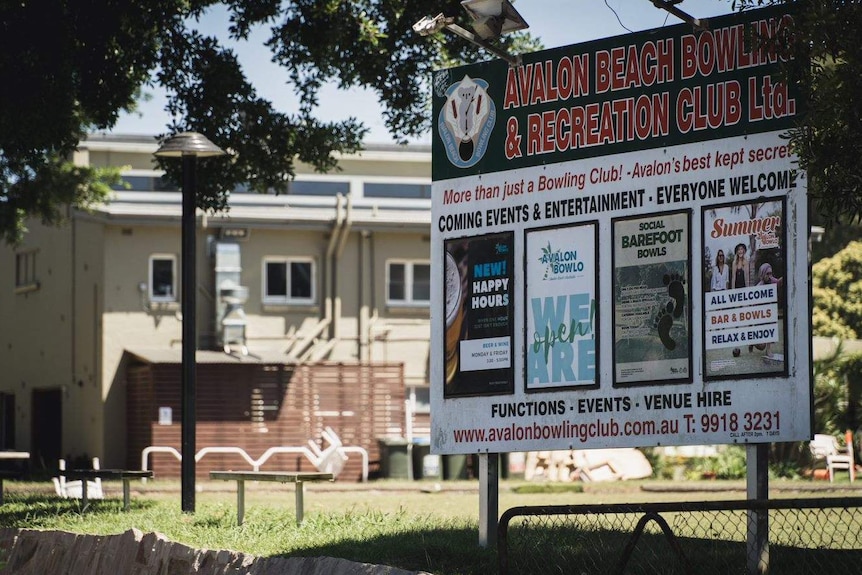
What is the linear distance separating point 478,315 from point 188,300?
17.1 feet

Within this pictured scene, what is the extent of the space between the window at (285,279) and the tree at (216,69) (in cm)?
1550

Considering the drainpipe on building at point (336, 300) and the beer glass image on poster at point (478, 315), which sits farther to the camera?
the drainpipe on building at point (336, 300)

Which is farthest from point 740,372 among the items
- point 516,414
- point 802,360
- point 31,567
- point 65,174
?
point 65,174

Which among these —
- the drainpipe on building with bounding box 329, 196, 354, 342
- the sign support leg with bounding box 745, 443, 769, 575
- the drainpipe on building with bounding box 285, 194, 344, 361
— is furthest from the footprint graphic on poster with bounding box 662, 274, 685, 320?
the drainpipe on building with bounding box 329, 196, 354, 342

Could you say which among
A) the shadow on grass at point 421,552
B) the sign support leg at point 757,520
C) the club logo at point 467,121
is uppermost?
the club logo at point 467,121

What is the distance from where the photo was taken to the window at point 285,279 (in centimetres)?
3759

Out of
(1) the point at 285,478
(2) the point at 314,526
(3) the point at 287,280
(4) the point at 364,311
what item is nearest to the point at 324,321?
(4) the point at 364,311

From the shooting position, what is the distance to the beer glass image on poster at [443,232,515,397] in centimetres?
1185

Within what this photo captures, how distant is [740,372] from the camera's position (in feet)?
33.8

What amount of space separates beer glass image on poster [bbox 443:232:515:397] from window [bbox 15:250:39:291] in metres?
29.8

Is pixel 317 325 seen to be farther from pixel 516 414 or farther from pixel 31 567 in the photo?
pixel 516 414

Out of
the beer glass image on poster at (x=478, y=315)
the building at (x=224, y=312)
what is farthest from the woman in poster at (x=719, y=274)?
the building at (x=224, y=312)

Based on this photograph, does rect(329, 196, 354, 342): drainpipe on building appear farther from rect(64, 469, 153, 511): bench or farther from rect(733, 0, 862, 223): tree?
rect(733, 0, 862, 223): tree

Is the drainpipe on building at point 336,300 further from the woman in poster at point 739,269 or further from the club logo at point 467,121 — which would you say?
the woman in poster at point 739,269
